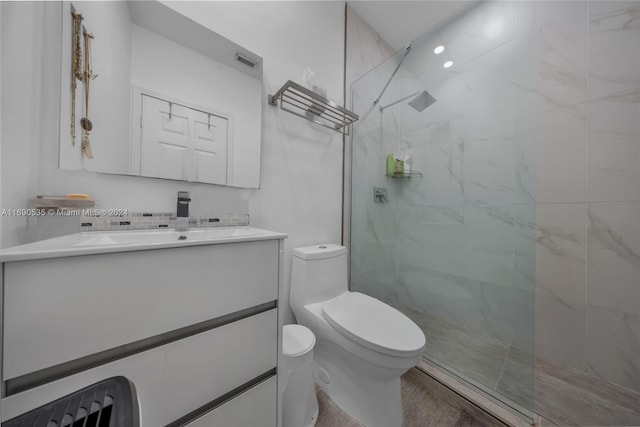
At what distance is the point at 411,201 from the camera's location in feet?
5.76

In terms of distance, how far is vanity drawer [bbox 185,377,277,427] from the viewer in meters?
0.65

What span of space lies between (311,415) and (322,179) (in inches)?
49.1

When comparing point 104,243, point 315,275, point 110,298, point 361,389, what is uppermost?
point 104,243

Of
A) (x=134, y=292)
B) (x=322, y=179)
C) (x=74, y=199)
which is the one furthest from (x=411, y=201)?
(x=74, y=199)

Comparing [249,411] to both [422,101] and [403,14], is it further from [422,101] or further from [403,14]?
[403,14]

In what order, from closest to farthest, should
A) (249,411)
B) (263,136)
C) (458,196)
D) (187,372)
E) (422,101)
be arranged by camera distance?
(187,372) → (249,411) → (263,136) → (458,196) → (422,101)

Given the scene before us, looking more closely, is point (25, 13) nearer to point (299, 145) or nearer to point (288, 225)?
point (299, 145)

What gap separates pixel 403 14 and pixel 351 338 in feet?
7.41

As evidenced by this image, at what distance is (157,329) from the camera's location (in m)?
0.55

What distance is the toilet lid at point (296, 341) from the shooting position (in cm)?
88

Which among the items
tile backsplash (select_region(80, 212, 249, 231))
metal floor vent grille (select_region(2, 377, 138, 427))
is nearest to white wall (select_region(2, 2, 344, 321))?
tile backsplash (select_region(80, 212, 249, 231))

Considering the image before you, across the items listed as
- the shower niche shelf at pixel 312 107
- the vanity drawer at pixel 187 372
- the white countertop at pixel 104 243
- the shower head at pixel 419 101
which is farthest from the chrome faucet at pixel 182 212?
the shower head at pixel 419 101

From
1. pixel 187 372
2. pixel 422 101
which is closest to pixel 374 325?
pixel 187 372

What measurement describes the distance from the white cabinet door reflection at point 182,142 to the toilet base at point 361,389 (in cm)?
105
